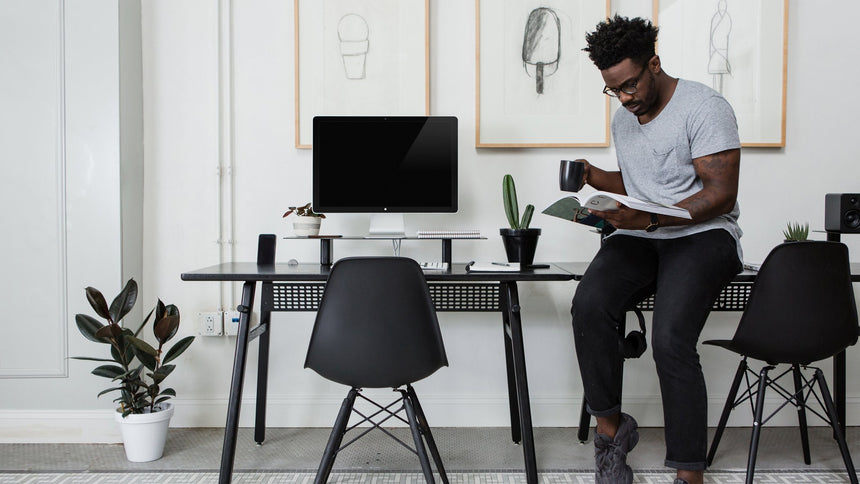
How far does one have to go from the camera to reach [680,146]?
1.81 metres

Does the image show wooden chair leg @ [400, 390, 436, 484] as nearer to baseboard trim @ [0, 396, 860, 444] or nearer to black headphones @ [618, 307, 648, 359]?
black headphones @ [618, 307, 648, 359]

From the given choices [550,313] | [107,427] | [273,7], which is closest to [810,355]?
[550,313]

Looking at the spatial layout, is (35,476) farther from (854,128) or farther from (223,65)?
(854,128)

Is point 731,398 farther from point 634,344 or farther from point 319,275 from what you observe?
point 319,275

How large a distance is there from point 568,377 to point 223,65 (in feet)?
6.48

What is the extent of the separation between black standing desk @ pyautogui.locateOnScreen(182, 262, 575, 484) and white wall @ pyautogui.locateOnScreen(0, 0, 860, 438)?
10.8 inches

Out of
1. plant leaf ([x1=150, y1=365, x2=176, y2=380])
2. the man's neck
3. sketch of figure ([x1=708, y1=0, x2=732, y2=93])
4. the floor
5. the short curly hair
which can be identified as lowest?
the floor

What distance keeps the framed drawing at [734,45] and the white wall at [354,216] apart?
8 centimetres

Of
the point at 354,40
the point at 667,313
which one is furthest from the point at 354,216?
the point at 667,313

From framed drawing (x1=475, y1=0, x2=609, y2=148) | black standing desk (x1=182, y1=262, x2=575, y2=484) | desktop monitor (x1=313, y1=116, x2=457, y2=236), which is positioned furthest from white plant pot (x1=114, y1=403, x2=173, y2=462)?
framed drawing (x1=475, y1=0, x2=609, y2=148)

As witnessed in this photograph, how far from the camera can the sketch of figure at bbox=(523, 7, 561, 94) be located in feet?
8.17

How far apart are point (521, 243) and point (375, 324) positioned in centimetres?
73

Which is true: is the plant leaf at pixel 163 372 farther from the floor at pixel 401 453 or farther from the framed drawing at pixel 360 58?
the framed drawing at pixel 360 58

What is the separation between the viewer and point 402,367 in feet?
5.36
